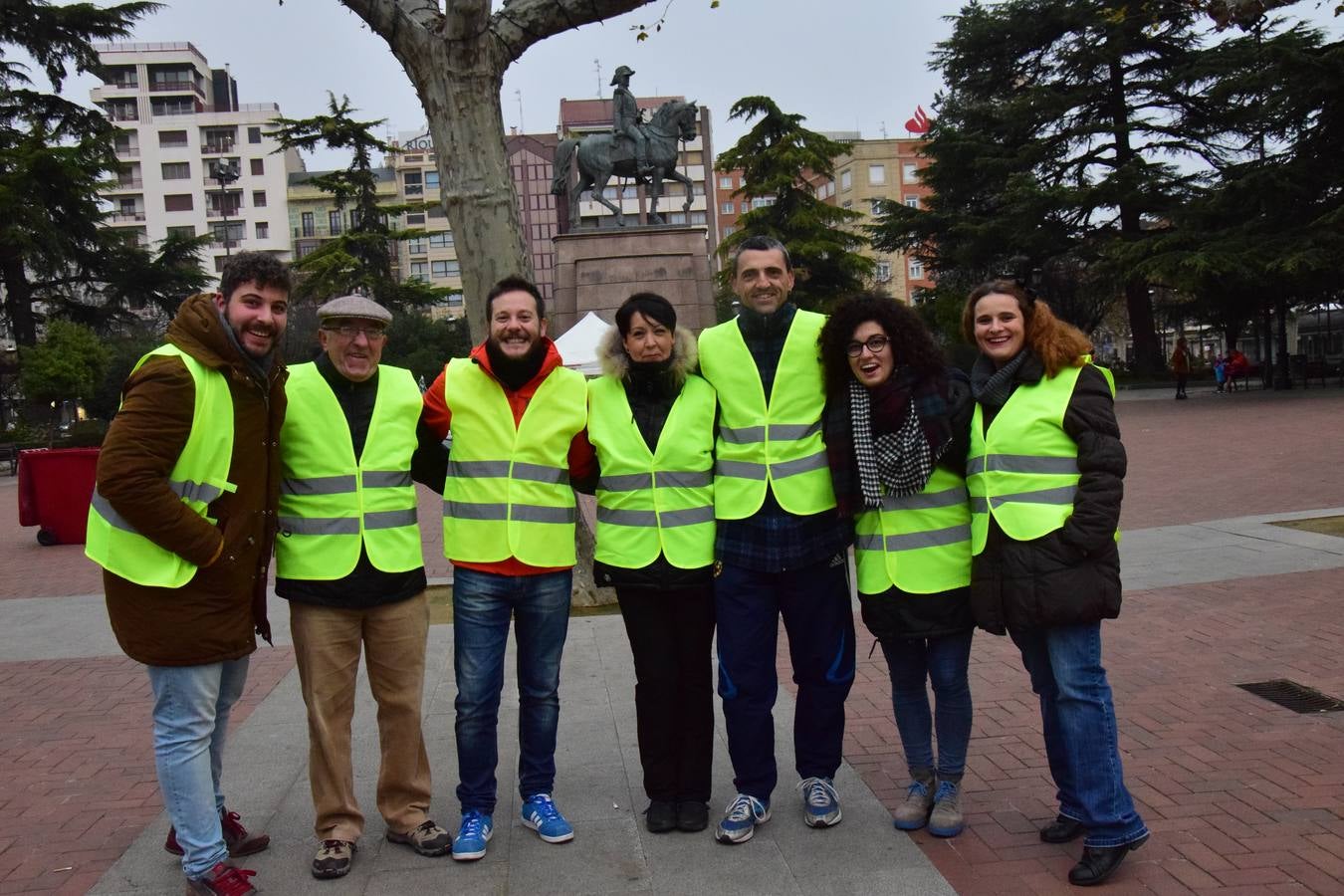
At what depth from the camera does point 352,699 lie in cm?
390

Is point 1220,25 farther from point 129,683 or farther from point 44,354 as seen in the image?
point 44,354

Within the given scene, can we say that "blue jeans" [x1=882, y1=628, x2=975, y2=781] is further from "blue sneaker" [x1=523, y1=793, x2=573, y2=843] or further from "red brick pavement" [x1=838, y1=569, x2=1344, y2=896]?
"blue sneaker" [x1=523, y1=793, x2=573, y2=843]

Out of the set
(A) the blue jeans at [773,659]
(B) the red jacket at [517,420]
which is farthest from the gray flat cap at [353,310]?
(A) the blue jeans at [773,659]

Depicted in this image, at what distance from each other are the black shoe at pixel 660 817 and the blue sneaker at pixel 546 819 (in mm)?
274

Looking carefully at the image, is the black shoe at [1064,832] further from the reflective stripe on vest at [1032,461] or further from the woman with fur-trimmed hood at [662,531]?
the woman with fur-trimmed hood at [662,531]

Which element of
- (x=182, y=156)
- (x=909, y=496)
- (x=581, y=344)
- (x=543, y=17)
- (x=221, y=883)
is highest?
(x=182, y=156)

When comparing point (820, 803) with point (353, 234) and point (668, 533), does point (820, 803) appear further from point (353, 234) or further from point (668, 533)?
point (353, 234)

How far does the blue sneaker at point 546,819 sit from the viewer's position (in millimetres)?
3979

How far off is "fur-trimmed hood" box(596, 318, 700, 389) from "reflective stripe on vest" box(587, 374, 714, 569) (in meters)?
0.07

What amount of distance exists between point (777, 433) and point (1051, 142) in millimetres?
34197

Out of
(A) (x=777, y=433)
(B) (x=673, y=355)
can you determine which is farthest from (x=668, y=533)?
(B) (x=673, y=355)

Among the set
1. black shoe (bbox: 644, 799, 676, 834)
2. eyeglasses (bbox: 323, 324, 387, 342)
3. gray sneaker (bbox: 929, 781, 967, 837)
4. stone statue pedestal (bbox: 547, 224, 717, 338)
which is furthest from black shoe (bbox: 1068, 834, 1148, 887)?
stone statue pedestal (bbox: 547, 224, 717, 338)

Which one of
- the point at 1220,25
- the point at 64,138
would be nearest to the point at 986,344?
the point at 1220,25

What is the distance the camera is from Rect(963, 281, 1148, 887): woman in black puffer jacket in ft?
11.4
